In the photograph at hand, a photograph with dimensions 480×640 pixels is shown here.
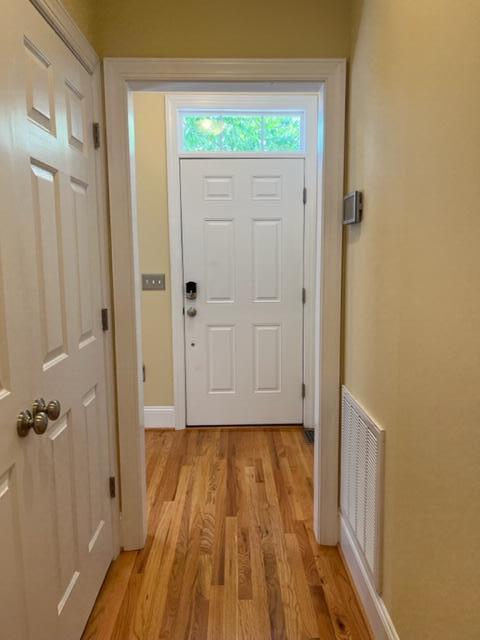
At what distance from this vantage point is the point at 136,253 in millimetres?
1879

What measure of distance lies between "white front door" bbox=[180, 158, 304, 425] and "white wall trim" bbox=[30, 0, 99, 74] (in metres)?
1.50

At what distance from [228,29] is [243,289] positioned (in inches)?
68.7

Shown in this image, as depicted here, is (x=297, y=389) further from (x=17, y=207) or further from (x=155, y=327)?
(x=17, y=207)

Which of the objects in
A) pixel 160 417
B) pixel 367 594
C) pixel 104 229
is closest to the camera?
pixel 367 594

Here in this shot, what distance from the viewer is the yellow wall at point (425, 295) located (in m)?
0.88

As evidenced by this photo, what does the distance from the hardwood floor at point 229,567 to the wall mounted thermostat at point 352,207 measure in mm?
1467

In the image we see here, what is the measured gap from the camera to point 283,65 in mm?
1740

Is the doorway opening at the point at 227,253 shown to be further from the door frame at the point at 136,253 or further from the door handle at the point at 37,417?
the door handle at the point at 37,417

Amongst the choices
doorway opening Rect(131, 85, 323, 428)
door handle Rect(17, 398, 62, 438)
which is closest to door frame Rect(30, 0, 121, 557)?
door handle Rect(17, 398, 62, 438)

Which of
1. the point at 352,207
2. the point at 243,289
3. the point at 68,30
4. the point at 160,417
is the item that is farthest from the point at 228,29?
the point at 160,417

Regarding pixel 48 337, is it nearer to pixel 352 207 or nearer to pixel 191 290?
pixel 352 207

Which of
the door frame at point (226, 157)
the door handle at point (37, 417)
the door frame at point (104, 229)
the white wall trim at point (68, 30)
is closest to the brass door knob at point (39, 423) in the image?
the door handle at point (37, 417)

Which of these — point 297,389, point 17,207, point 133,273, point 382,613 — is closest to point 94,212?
point 133,273

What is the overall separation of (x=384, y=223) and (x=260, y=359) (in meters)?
2.03
